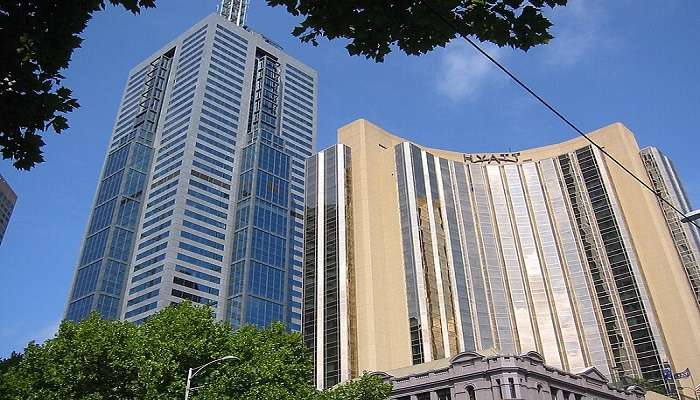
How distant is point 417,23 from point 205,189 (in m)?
125

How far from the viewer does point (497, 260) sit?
88875mm

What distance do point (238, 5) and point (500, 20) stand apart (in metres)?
177

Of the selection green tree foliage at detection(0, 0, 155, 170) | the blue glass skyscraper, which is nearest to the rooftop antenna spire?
the blue glass skyscraper

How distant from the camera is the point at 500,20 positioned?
798 cm

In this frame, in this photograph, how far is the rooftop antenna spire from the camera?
168750 mm

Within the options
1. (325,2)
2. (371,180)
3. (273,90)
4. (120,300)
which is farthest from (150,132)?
(325,2)

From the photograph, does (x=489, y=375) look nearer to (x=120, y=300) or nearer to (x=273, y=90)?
(x=120, y=300)

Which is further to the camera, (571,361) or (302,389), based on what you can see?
(571,361)

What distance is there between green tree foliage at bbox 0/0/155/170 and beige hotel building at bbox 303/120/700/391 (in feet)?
232

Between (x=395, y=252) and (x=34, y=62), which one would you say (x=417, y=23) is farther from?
(x=395, y=252)

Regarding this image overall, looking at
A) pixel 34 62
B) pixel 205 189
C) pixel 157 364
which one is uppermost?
pixel 205 189

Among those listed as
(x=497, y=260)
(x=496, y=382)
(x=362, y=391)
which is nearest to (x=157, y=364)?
(x=362, y=391)

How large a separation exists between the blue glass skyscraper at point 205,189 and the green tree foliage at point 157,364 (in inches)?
3130

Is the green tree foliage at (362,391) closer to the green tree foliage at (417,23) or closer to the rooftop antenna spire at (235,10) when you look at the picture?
the green tree foliage at (417,23)
